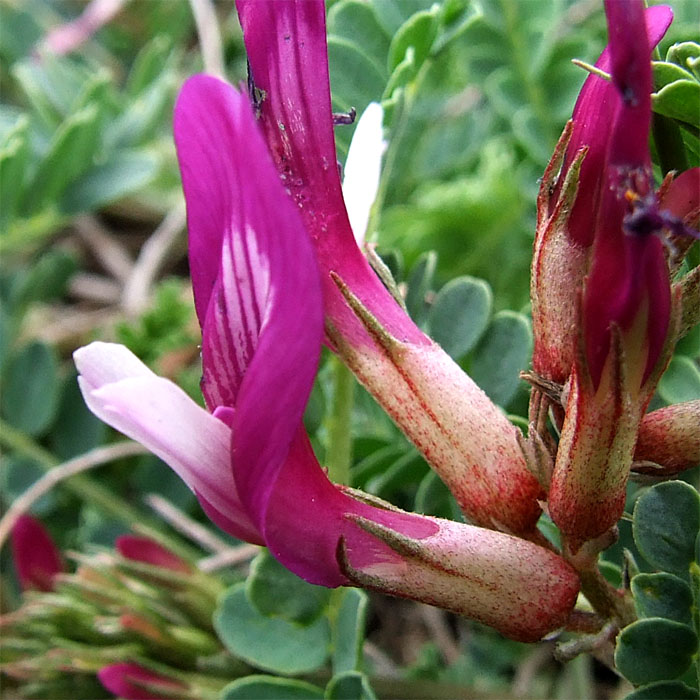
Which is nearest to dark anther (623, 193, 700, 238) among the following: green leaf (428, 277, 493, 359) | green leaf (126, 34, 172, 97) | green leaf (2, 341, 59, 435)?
green leaf (428, 277, 493, 359)

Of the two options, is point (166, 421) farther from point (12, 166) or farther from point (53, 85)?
point (53, 85)

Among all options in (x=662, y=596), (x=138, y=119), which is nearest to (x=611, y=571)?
(x=662, y=596)

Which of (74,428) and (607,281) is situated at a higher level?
(607,281)


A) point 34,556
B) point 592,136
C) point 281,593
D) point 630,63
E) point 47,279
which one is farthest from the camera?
point 47,279

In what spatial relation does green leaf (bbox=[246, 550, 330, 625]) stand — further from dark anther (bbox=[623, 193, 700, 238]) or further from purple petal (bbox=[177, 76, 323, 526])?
dark anther (bbox=[623, 193, 700, 238])

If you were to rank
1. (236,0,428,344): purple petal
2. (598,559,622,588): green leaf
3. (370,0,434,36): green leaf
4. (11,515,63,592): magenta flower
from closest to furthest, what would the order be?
(236,0,428,344): purple petal → (598,559,622,588): green leaf → (370,0,434,36): green leaf → (11,515,63,592): magenta flower

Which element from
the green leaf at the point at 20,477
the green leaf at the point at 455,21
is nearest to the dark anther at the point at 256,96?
the green leaf at the point at 455,21

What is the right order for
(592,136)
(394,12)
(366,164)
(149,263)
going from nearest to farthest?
(592,136), (366,164), (394,12), (149,263)
